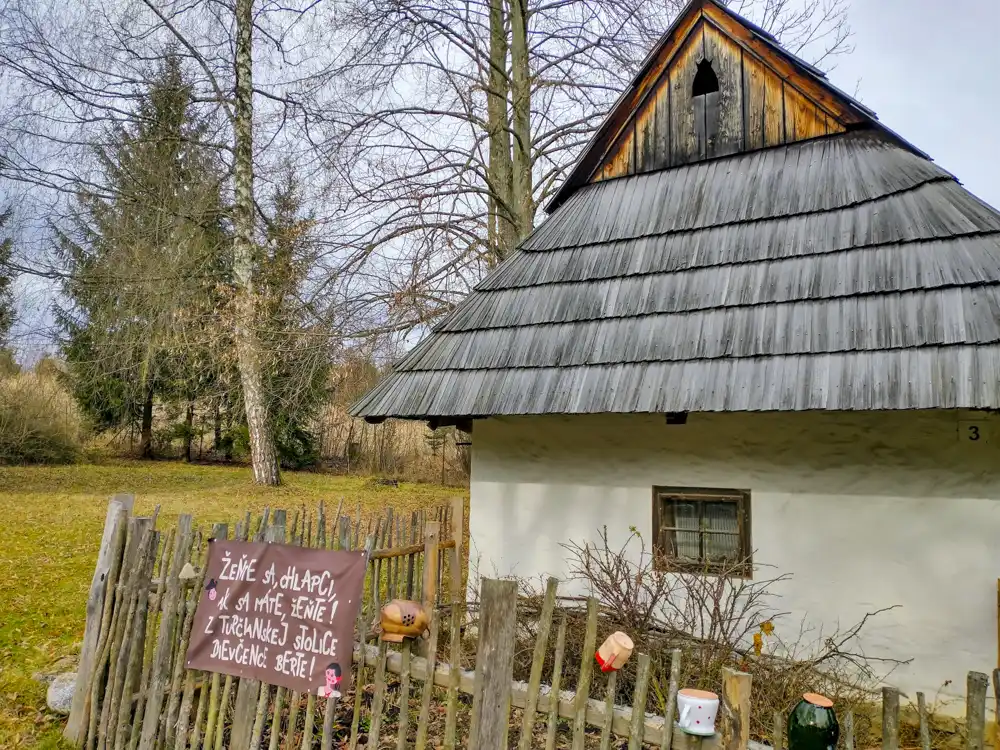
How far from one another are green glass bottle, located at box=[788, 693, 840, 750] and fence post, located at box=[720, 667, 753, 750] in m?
0.19

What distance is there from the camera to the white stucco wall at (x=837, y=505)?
413 centimetres

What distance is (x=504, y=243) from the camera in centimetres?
974

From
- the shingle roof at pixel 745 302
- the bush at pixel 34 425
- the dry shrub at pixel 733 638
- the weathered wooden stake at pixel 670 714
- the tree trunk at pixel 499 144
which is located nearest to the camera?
the weathered wooden stake at pixel 670 714

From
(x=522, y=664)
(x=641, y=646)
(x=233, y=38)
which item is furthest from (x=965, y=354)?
(x=233, y=38)

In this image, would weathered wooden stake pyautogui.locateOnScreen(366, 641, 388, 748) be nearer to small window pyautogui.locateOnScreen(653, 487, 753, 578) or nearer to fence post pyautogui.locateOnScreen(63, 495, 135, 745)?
fence post pyautogui.locateOnScreen(63, 495, 135, 745)

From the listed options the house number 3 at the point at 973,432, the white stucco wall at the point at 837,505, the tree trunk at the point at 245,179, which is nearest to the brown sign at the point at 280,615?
the white stucco wall at the point at 837,505

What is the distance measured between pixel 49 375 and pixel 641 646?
2307 centimetres

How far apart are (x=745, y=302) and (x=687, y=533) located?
182 cm

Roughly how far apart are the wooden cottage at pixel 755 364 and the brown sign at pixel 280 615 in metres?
1.94

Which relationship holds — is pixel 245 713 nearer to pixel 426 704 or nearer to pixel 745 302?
pixel 426 704

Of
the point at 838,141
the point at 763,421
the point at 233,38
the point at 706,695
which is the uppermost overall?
Result: the point at 233,38

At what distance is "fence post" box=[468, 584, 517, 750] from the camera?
2.74 metres

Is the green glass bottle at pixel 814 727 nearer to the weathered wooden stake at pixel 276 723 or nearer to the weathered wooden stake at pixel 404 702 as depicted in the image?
the weathered wooden stake at pixel 404 702

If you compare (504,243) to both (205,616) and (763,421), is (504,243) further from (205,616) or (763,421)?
(205,616)
